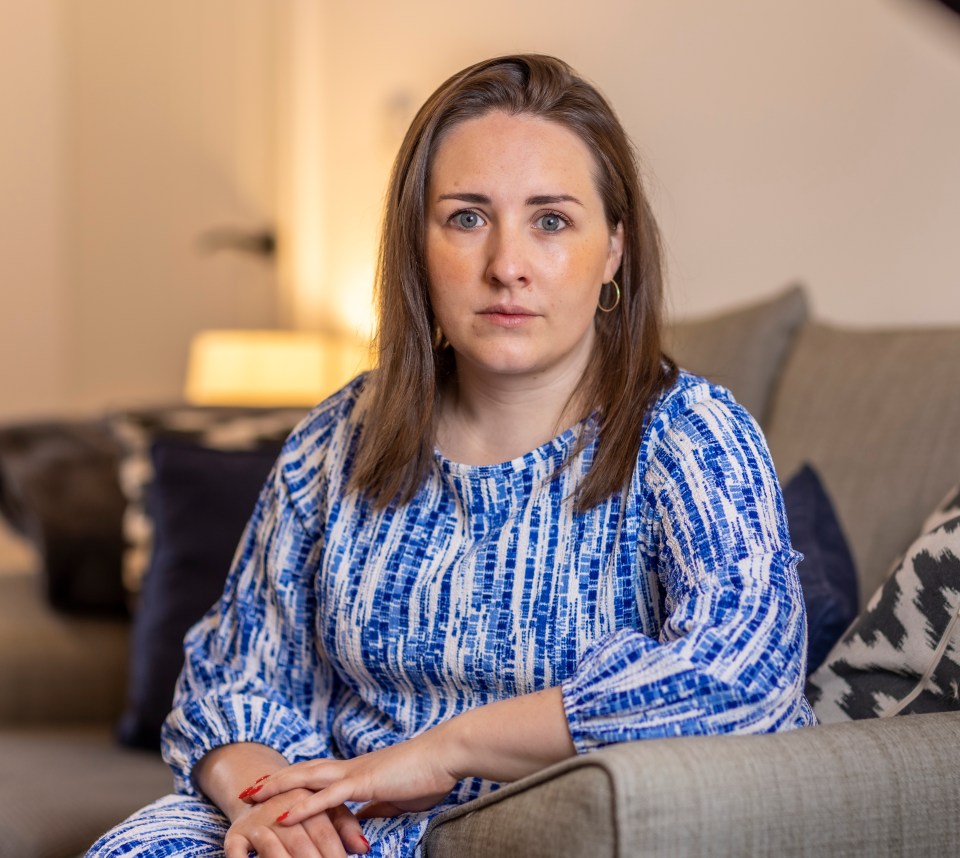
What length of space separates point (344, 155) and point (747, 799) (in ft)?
10.7

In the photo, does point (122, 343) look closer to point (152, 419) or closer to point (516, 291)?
point (152, 419)

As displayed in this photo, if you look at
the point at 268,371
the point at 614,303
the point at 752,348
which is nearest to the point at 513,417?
the point at 614,303

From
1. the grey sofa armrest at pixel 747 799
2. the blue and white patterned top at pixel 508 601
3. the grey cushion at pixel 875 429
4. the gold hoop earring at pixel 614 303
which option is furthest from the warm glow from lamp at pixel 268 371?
the grey sofa armrest at pixel 747 799

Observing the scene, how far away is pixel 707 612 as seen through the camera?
3.51ft

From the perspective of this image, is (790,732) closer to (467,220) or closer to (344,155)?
(467,220)

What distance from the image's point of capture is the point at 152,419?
2535mm

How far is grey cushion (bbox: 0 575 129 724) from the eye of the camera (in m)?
2.30

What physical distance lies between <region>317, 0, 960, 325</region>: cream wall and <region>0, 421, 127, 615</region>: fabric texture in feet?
3.86

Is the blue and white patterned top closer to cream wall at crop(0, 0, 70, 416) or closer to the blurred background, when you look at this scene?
the blurred background

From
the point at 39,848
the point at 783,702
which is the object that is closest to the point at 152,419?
the point at 39,848

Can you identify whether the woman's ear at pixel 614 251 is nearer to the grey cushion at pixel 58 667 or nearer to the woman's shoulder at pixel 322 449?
the woman's shoulder at pixel 322 449

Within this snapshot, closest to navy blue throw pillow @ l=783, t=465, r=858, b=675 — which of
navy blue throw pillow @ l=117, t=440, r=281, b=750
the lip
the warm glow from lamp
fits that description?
the lip

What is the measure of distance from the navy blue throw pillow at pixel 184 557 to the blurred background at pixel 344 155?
82 cm

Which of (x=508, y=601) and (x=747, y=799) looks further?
(x=508, y=601)
